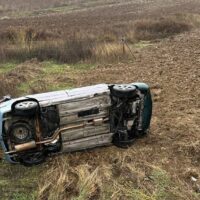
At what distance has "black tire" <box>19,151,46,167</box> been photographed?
6105 mm

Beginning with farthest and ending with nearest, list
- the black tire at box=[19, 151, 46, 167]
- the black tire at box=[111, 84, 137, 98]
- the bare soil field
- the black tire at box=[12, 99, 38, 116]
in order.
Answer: the black tire at box=[111, 84, 137, 98] → the black tire at box=[19, 151, 46, 167] → the black tire at box=[12, 99, 38, 116] → the bare soil field

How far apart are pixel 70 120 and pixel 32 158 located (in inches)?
30.6

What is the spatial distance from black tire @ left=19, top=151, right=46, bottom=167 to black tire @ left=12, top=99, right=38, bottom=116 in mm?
644

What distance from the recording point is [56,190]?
5590 millimetres

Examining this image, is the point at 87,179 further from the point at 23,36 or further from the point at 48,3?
the point at 48,3

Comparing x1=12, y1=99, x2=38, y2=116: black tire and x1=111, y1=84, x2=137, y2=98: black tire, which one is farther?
x1=111, y1=84, x2=137, y2=98: black tire

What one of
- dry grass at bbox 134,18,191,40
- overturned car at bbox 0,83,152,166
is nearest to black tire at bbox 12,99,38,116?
overturned car at bbox 0,83,152,166

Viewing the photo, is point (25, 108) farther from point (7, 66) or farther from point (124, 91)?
point (7, 66)

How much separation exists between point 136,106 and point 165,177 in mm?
1297

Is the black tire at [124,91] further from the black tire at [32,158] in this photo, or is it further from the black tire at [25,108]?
the black tire at [32,158]

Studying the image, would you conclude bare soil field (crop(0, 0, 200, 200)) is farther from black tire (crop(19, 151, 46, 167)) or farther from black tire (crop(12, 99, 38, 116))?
black tire (crop(12, 99, 38, 116))

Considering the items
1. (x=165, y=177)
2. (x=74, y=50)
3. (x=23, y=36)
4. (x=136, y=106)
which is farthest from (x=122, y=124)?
(x=23, y=36)

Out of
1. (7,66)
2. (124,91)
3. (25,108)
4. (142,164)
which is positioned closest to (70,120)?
(25,108)

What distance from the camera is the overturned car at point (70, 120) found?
19.5ft
